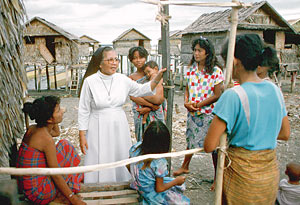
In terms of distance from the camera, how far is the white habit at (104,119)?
3018mm

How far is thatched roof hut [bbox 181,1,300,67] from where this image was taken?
1233 centimetres

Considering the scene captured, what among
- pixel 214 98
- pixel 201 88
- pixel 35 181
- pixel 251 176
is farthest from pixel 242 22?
pixel 35 181

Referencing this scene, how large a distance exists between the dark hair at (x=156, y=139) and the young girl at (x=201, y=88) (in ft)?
4.59

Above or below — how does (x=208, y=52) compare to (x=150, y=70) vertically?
above

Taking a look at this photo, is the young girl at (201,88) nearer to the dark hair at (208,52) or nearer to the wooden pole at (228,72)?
the dark hair at (208,52)

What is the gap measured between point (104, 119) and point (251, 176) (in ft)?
5.90

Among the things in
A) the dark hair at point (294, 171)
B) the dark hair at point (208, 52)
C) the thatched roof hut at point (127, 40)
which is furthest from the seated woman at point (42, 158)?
the thatched roof hut at point (127, 40)

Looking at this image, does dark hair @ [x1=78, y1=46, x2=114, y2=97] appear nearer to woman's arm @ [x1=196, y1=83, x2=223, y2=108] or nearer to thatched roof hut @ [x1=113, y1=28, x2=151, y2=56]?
woman's arm @ [x1=196, y1=83, x2=223, y2=108]

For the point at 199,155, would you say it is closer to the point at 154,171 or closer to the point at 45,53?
the point at 154,171

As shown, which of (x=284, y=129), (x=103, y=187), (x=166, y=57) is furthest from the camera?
(x=166, y=57)

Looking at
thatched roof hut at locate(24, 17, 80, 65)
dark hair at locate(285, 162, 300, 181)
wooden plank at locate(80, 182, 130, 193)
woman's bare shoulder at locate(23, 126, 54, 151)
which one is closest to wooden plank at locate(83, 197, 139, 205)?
wooden plank at locate(80, 182, 130, 193)

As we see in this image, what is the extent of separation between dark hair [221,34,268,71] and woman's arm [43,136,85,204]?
1711 mm

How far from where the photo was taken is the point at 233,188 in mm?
1884

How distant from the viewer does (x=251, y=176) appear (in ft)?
5.93
